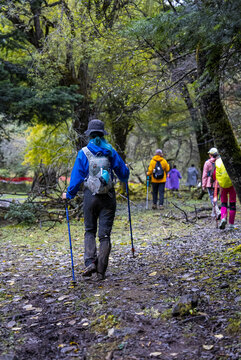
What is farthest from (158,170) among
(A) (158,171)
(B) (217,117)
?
(B) (217,117)

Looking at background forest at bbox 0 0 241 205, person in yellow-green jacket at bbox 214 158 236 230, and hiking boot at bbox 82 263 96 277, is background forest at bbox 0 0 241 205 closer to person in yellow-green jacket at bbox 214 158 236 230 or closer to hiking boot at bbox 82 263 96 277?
person in yellow-green jacket at bbox 214 158 236 230

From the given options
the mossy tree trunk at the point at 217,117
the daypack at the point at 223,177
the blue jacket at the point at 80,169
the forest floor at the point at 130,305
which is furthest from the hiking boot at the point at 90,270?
the daypack at the point at 223,177

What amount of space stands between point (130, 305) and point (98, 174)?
201 cm

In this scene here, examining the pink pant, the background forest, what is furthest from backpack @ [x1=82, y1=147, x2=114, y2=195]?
the pink pant

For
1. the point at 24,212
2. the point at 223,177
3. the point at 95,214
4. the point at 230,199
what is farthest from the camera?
the point at 24,212

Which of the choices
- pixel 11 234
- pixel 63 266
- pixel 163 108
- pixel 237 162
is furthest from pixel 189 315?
pixel 163 108

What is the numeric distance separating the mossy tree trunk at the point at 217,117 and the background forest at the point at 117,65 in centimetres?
1

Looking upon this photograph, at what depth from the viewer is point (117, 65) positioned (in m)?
13.5

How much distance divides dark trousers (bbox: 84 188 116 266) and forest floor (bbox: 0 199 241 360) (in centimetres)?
48

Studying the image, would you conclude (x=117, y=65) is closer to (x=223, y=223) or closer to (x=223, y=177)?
(x=223, y=177)

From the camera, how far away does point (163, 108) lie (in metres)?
20.4

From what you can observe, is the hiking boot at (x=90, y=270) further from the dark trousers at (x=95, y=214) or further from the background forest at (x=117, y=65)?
the background forest at (x=117, y=65)

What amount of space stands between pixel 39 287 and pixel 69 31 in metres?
7.91

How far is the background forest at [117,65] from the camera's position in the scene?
4613 mm
